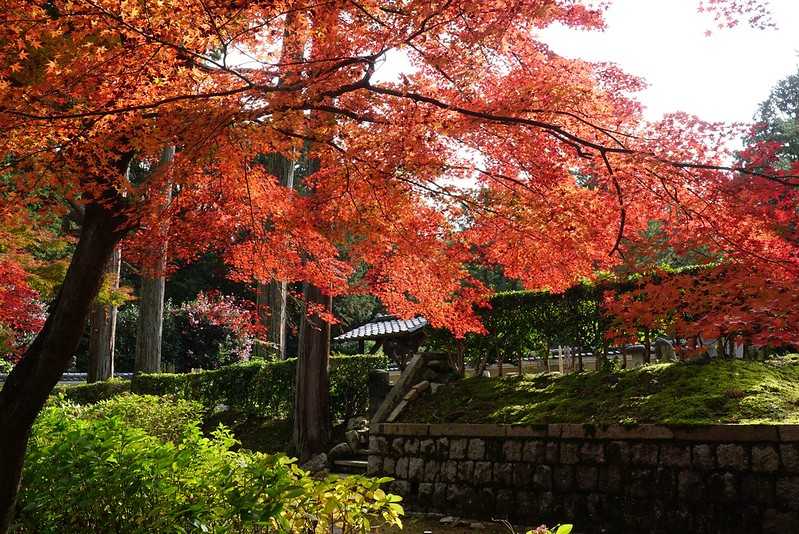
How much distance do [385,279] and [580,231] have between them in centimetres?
367

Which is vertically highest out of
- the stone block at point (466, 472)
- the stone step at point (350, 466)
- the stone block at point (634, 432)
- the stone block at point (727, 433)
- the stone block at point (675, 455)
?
the stone block at point (727, 433)

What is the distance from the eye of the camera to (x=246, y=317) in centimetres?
1858

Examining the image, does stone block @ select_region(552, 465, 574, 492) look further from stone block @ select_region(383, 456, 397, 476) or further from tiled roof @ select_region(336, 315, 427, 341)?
tiled roof @ select_region(336, 315, 427, 341)

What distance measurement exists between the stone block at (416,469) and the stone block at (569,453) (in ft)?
6.88

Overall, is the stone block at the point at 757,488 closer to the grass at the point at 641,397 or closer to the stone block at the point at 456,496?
the grass at the point at 641,397

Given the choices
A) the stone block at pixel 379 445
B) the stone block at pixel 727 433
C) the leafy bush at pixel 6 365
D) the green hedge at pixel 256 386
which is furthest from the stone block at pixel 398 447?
the leafy bush at pixel 6 365

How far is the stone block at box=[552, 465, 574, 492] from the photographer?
7215mm

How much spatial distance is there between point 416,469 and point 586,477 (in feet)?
8.18

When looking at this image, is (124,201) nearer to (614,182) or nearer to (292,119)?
(292,119)

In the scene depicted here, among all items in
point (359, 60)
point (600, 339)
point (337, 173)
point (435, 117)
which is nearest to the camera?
point (359, 60)

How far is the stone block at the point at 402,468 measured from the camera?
29.5ft

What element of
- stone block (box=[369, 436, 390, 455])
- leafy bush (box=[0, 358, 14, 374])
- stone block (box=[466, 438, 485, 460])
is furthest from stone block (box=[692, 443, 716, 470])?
leafy bush (box=[0, 358, 14, 374])

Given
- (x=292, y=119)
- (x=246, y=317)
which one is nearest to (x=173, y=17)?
(x=292, y=119)

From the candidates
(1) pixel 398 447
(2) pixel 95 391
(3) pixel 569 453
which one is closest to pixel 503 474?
(3) pixel 569 453
